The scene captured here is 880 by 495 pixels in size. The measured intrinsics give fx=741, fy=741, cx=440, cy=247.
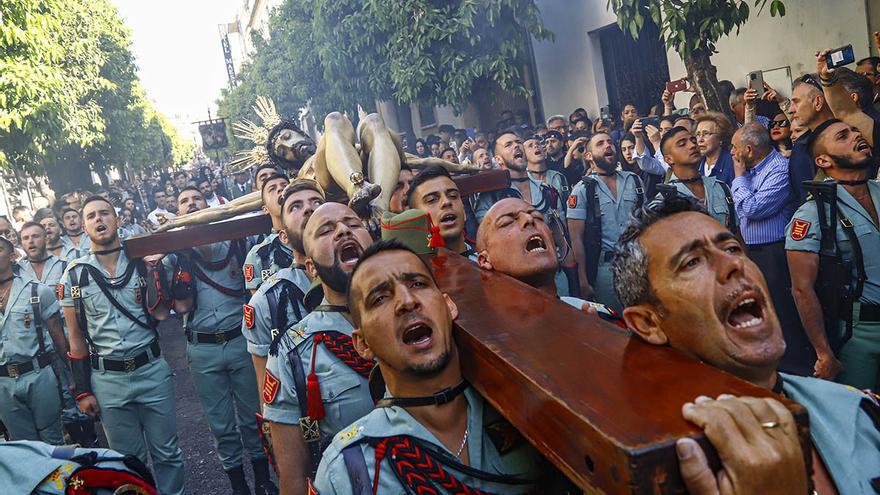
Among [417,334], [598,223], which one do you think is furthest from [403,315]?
[598,223]

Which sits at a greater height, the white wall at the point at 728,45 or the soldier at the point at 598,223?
the white wall at the point at 728,45

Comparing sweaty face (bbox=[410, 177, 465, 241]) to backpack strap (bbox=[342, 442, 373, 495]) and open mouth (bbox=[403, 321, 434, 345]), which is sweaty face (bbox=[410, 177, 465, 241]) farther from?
backpack strap (bbox=[342, 442, 373, 495])

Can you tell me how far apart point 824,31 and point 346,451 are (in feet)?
26.9

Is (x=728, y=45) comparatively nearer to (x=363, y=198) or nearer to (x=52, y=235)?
(x=363, y=198)

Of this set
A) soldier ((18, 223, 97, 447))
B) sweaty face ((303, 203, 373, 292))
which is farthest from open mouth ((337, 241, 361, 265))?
soldier ((18, 223, 97, 447))

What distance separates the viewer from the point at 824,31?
325 inches

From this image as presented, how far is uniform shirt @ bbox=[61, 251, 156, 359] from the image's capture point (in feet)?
17.4

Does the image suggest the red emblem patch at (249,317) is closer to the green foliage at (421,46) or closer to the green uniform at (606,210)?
the green uniform at (606,210)

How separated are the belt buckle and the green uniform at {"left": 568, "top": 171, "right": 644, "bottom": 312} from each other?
3.22 metres

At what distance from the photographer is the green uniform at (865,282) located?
3787 mm

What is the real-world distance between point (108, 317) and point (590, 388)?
4712 millimetres

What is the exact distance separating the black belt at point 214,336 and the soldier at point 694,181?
11.1 ft

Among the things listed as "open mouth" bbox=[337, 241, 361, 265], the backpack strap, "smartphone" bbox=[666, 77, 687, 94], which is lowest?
the backpack strap

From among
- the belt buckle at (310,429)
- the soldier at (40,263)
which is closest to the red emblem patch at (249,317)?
the belt buckle at (310,429)
